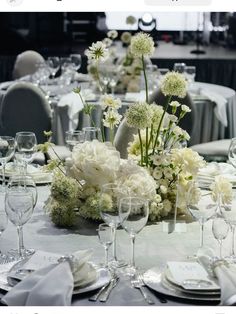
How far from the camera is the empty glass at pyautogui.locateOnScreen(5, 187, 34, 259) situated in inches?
64.4

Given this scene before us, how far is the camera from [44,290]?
137 centimetres

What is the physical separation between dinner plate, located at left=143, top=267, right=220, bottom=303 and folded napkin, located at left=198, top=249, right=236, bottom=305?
34mm

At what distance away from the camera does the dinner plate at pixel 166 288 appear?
55.4 inches

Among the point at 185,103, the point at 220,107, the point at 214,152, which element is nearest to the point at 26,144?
the point at 185,103

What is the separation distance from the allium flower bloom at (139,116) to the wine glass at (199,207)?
0.72 feet

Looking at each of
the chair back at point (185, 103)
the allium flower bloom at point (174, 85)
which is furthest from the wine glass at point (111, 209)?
the chair back at point (185, 103)

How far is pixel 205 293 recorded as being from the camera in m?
1.41

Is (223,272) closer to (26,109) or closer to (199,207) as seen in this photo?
(199,207)

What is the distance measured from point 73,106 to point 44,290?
257cm

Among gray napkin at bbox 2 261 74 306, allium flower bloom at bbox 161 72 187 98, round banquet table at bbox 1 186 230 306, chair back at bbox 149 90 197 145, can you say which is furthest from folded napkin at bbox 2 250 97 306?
chair back at bbox 149 90 197 145

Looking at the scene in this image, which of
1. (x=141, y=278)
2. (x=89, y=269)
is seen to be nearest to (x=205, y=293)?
(x=141, y=278)

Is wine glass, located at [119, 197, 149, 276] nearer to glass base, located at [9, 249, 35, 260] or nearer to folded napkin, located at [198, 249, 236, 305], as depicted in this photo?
folded napkin, located at [198, 249, 236, 305]

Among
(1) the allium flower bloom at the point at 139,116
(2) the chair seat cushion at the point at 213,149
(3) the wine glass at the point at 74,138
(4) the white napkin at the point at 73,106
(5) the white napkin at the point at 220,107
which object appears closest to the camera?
(1) the allium flower bloom at the point at 139,116

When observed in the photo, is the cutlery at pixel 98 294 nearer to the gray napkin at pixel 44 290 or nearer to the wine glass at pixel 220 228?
the gray napkin at pixel 44 290
